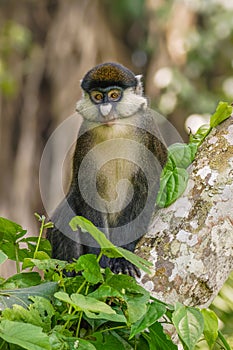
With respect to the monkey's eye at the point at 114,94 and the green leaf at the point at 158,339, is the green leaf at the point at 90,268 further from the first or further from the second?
the monkey's eye at the point at 114,94

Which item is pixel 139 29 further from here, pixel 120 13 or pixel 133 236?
pixel 133 236

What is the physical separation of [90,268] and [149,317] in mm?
196

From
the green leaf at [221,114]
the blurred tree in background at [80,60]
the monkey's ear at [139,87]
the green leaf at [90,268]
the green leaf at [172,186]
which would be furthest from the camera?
the blurred tree in background at [80,60]

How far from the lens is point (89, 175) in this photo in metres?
3.23

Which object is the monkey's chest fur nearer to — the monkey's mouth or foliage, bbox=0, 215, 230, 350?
the monkey's mouth

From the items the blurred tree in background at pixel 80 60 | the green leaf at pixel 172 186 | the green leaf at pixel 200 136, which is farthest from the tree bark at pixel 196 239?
the blurred tree in background at pixel 80 60

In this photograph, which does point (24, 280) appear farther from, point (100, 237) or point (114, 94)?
point (114, 94)

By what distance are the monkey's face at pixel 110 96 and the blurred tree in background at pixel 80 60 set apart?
17.4ft

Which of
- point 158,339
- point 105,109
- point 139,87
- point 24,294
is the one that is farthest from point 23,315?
point 139,87

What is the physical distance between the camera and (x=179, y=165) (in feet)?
8.78

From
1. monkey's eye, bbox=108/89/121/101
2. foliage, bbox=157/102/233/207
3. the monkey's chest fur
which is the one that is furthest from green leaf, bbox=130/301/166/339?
monkey's eye, bbox=108/89/121/101

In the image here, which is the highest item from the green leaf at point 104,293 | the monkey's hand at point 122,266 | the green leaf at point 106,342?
the green leaf at point 104,293

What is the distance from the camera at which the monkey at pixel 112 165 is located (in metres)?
3.10

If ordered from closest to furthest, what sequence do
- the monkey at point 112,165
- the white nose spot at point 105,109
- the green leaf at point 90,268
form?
the green leaf at point 90,268 < the monkey at point 112,165 < the white nose spot at point 105,109
